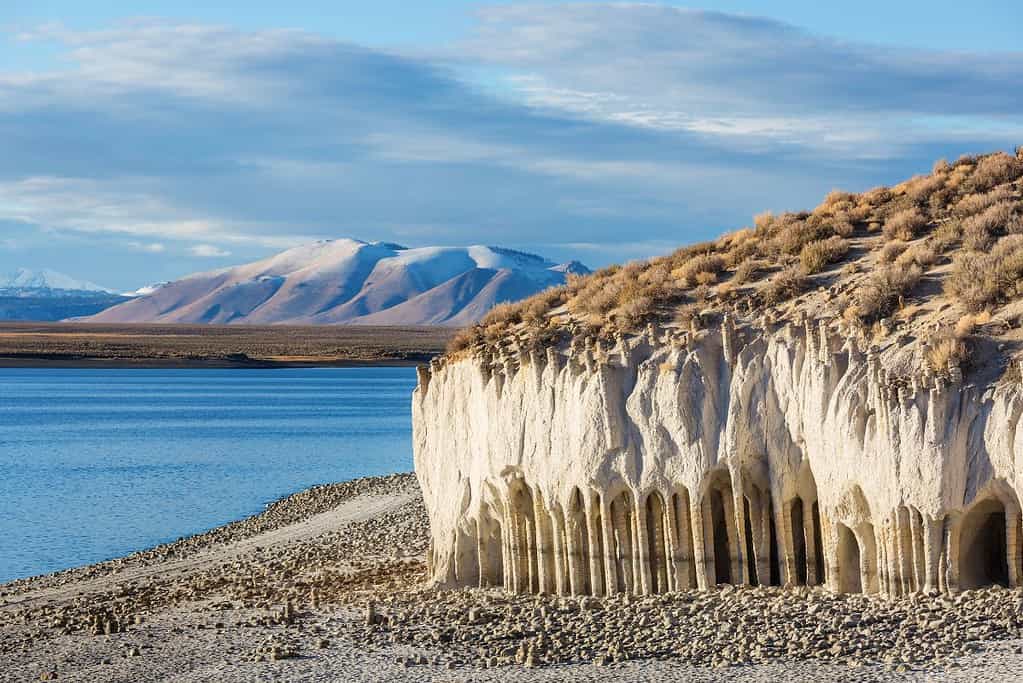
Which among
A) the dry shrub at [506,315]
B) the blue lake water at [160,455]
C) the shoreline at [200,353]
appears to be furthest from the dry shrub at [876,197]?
the shoreline at [200,353]

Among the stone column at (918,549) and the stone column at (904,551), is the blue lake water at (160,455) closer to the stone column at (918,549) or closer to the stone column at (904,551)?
the stone column at (904,551)

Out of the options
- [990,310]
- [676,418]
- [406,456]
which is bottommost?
[406,456]

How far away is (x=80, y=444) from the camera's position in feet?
222

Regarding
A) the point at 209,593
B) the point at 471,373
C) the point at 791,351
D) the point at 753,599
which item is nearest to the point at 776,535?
the point at 753,599

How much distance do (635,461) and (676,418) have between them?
0.95m

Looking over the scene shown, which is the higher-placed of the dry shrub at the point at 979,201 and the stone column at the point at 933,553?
the dry shrub at the point at 979,201

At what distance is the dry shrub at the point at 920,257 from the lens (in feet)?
75.2

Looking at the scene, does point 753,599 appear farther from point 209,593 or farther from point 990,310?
point 209,593

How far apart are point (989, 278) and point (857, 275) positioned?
259cm

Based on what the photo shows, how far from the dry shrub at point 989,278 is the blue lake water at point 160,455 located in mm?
23551

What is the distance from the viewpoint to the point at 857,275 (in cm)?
2355

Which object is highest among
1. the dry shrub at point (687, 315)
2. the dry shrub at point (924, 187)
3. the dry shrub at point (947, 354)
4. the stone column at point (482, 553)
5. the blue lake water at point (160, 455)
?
the dry shrub at point (924, 187)

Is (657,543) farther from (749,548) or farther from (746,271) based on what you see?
(746,271)

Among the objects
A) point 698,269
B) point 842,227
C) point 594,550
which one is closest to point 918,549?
point 594,550
